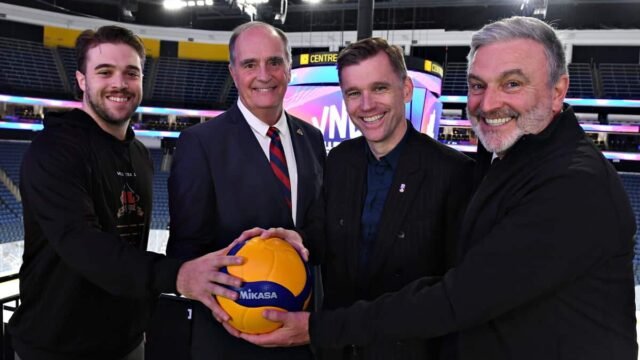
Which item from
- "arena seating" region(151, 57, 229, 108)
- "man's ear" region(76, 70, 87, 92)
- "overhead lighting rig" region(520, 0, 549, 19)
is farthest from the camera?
"arena seating" region(151, 57, 229, 108)

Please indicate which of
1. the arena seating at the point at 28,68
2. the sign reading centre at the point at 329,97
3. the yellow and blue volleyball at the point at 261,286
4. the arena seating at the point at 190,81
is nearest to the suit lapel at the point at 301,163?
→ the yellow and blue volleyball at the point at 261,286

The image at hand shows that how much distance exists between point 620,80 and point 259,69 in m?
21.0

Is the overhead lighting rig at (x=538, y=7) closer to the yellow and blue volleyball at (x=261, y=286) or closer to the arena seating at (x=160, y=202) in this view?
the arena seating at (x=160, y=202)

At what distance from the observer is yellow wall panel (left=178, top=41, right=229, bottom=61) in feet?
78.7

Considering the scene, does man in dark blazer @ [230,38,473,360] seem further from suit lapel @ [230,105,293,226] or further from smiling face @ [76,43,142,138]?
smiling face @ [76,43,142,138]

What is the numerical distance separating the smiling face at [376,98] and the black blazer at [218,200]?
410 millimetres

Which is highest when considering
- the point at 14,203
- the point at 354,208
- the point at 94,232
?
the point at 354,208

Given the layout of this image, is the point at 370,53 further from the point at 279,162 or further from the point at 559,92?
the point at 559,92

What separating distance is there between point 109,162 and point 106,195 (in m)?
0.14

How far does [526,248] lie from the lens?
4.01ft

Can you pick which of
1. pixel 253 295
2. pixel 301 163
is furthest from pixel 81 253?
pixel 301 163

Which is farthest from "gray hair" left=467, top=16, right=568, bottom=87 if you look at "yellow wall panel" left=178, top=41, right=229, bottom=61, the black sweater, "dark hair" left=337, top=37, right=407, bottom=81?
"yellow wall panel" left=178, top=41, right=229, bottom=61

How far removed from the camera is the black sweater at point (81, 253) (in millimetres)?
1701

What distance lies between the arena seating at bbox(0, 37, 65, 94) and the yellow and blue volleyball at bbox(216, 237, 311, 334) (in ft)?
74.1
